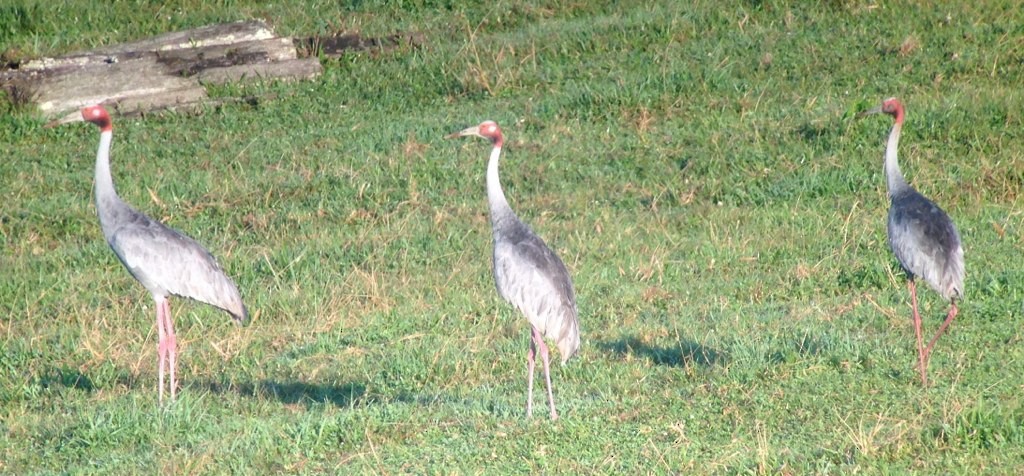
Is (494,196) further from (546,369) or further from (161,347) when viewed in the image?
(161,347)

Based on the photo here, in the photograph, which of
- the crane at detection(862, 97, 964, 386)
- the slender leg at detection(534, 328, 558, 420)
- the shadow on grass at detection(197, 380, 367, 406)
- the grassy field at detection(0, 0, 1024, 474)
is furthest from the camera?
the shadow on grass at detection(197, 380, 367, 406)

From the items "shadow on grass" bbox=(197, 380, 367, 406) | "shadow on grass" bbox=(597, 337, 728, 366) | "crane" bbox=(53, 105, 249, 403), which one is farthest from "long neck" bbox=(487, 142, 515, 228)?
"crane" bbox=(53, 105, 249, 403)

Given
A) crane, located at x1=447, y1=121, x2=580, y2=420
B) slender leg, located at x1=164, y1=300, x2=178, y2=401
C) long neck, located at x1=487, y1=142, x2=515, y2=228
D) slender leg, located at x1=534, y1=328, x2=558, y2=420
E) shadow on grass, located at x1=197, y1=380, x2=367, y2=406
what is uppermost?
long neck, located at x1=487, y1=142, x2=515, y2=228

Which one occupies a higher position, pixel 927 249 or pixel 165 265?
pixel 927 249

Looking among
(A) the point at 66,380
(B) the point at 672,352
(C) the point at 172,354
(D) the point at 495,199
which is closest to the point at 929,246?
(B) the point at 672,352

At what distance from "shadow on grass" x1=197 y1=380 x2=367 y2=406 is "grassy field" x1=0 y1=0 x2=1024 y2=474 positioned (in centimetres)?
3

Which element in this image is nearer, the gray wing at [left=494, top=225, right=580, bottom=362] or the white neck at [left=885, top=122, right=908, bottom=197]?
the gray wing at [left=494, top=225, right=580, bottom=362]

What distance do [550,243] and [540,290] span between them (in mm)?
3454

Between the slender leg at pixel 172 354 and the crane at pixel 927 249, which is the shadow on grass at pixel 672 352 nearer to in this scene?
the crane at pixel 927 249

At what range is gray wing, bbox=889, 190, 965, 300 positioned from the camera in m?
7.73

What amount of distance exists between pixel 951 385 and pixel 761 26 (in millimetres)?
9428

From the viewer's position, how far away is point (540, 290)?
7.57 metres

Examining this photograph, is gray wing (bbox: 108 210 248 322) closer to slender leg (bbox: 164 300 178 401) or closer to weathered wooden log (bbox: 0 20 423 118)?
slender leg (bbox: 164 300 178 401)

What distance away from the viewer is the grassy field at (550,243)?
22.4 feet
